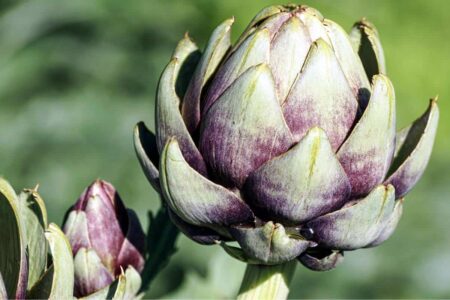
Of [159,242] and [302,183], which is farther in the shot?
[159,242]

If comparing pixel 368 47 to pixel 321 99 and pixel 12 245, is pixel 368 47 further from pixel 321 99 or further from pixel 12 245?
pixel 12 245

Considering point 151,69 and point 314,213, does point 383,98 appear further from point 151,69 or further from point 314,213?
point 151,69

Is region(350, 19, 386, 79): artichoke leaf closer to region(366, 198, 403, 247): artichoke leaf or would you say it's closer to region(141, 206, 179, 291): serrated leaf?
region(366, 198, 403, 247): artichoke leaf

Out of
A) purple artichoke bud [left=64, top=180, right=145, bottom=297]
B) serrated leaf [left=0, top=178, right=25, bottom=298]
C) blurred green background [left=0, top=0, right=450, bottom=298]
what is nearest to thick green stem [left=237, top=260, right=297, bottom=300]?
purple artichoke bud [left=64, top=180, right=145, bottom=297]

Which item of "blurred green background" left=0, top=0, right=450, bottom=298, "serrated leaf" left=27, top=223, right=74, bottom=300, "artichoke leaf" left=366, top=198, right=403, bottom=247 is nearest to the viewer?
"serrated leaf" left=27, top=223, right=74, bottom=300

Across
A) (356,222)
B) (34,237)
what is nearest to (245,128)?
(356,222)

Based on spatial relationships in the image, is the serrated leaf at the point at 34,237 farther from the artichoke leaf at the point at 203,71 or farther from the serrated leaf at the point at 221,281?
the serrated leaf at the point at 221,281
